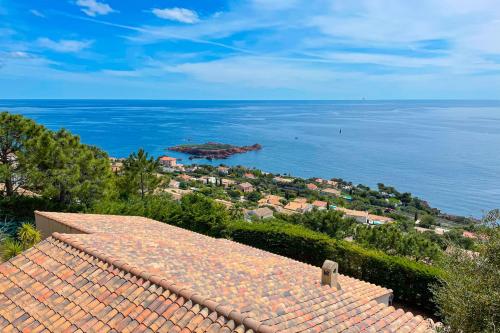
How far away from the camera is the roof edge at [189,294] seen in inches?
235

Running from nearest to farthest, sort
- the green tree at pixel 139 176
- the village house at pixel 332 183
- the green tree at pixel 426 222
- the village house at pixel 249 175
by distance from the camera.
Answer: the green tree at pixel 139 176
the green tree at pixel 426 222
the village house at pixel 332 183
the village house at pixel 249 175

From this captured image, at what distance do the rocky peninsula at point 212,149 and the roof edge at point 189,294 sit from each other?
307 feet

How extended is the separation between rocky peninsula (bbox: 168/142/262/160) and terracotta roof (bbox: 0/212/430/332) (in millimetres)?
92760

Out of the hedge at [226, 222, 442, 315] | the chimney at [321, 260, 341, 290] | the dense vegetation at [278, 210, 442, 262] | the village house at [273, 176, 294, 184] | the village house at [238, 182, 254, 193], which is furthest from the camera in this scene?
the village house at [273, 176, 294, 184]

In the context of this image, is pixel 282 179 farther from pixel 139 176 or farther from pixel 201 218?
pixel 201 218

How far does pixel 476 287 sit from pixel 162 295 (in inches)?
204

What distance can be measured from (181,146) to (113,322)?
4159 inches

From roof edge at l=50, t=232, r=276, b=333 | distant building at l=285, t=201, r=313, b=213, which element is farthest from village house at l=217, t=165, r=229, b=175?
roof edge at l=50, t=232, r=276, b=333

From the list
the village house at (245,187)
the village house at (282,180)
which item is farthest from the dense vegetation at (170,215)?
the village house at (282,180)

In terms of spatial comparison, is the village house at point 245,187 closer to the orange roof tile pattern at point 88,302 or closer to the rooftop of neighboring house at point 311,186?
the rooftop of neighboring house at point 311,186

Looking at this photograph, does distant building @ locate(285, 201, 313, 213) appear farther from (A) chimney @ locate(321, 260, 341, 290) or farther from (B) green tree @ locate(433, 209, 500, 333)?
(B) green tree @ locate(433, 209, 500, 333)

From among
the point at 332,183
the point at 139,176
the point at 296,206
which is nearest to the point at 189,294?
the point at 139,176

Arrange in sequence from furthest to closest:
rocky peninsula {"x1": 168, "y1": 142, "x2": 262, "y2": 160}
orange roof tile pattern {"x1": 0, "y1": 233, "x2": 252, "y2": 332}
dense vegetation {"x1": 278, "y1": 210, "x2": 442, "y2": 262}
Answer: rocky peninsula {"x1": 168, "y1": 142, "x2": 262, "y2": 160}, dense vegetation {"x1": 278, "y1": 210, "x2": 442, "y2": 262}, orange roof tile pattern {"x1": 0, "y1": 233, "x2": 252, "y2": 332}

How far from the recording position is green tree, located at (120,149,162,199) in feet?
81.6
